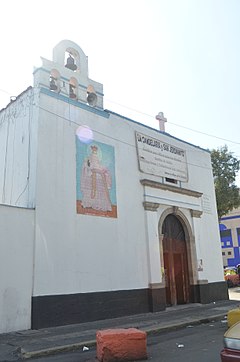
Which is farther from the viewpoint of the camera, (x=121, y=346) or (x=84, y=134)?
(x=84, y=134)

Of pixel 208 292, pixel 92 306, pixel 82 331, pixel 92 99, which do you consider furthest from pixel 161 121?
pixel 82 331

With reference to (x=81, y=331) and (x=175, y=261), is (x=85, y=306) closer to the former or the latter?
(x=81, y=331)

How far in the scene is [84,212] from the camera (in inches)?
496

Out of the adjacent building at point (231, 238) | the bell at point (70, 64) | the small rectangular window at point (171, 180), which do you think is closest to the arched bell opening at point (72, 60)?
the bell at point (70, 64)

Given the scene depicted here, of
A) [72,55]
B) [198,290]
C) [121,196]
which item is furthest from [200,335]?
[72,55]

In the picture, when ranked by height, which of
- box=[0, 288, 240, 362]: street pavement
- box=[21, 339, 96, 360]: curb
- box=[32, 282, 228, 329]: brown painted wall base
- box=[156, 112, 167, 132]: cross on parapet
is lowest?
box=[21, 339, 96, 360]: curb

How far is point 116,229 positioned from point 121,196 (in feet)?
4.40

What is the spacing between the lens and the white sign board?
15.7 metres

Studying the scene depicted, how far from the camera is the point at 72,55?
14.6 m

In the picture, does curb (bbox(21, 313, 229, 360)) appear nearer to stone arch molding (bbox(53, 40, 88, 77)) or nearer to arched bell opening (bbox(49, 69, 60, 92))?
arched bell opening (bbox(49, 69, 60, 92))

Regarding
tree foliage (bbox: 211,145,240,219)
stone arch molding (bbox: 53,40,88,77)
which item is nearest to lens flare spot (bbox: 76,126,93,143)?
stone arch molding (bbox: 53,40,88,77)

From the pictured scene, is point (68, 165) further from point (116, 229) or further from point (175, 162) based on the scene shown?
point (175, 162)

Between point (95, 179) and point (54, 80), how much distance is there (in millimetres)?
3900

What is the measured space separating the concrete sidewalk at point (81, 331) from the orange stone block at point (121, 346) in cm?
162
